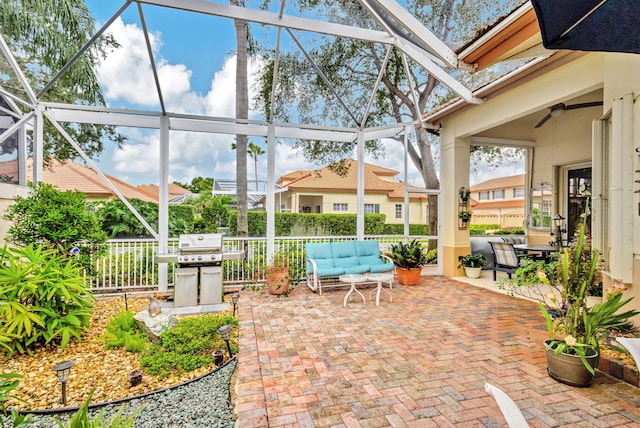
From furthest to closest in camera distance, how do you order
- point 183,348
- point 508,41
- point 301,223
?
point 301,223 < point 183,348 < point 508,41

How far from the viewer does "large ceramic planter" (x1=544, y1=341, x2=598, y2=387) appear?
2.52 meters

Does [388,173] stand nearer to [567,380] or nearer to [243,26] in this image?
[243,26]

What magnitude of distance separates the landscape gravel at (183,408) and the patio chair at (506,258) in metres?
5.68

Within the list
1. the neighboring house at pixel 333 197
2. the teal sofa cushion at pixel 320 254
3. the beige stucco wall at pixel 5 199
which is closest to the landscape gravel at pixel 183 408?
the teal sofa cushion at pixel 320 254

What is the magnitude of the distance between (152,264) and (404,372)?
5.26m

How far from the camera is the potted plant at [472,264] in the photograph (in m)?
Result: 6.68

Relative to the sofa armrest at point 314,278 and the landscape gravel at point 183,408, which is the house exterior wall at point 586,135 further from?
the landscape gravel at point 183,408

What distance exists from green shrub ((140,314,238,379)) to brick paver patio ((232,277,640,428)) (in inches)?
15.3

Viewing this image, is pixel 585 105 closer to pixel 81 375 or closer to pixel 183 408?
pixel 183 408

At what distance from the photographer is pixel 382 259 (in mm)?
6371

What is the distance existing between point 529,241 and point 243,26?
8508mm

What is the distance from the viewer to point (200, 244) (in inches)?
212

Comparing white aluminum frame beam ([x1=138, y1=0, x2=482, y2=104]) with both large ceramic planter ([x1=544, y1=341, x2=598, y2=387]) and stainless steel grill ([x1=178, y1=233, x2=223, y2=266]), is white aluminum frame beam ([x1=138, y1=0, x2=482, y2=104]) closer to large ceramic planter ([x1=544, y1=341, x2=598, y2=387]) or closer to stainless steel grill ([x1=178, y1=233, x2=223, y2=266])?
large ceramic planter ([x1=544, y1=341, x2=598, y2=387])

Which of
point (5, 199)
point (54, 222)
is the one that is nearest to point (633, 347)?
point (54, 222)
